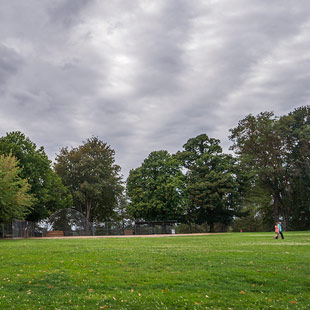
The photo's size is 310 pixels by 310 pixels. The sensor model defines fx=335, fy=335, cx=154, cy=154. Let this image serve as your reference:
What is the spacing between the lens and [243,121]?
202ft

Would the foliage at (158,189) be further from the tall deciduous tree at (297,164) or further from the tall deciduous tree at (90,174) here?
the tall deciduous tree at (297,164)

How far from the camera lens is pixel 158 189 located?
5959 centimetres

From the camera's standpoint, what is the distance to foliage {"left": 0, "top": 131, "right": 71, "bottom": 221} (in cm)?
4819

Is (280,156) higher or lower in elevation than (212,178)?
higher

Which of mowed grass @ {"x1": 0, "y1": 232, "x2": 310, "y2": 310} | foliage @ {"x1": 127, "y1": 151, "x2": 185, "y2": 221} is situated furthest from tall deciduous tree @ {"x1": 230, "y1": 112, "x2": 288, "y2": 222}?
mowed grass @ {"x1": 0, "y1": 232, "x2": 310, "y2": 310}

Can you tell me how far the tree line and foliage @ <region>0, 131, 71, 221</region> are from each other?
0.24m

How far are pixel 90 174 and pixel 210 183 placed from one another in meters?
23.0

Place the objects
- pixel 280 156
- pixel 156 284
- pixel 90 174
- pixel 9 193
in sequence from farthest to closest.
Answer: pixel 90 174
pixel 280 156
pixel 9 193
pixel 156 284

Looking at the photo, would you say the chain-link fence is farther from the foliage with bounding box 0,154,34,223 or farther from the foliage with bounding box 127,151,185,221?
the foliage with bounding box 127,151,185,221

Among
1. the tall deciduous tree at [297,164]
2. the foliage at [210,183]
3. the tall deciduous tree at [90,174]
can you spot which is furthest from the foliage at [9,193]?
the tall deciduous tree at [297,164]

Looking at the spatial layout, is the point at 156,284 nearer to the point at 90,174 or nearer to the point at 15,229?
the point at 15,229

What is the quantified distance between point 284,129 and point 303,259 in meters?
48.1

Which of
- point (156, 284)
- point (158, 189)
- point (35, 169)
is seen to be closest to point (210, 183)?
point (158, 189)

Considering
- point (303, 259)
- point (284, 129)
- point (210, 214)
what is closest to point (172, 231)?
point (210, 214)
